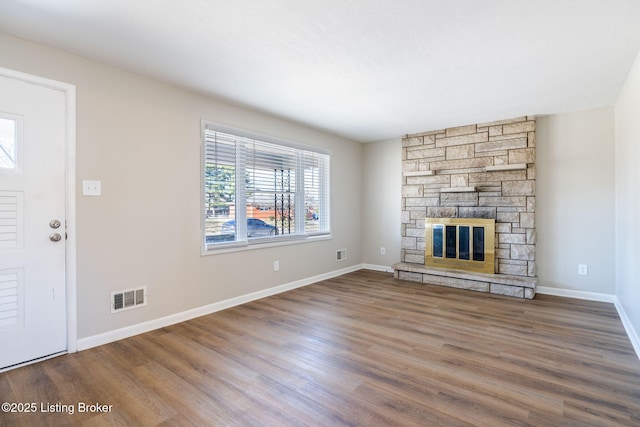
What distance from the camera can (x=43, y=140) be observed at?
7.79 feet

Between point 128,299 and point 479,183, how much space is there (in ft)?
14.8

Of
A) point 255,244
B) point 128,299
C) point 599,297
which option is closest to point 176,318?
point 128,299

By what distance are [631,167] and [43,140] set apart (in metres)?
4.86

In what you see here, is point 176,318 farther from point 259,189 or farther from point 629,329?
point 629,329

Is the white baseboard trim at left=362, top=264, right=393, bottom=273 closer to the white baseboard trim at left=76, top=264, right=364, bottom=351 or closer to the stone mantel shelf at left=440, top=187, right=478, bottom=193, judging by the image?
the white baseboard trim at left=76, top=264, right=364, bottom=351

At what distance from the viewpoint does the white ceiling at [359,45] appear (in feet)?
6.31

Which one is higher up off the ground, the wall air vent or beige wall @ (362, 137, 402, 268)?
beige wall @ (362, 137, 402, 268)

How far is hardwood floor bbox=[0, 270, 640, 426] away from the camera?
1.74m

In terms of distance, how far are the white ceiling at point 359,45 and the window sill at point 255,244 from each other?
1.64 meters

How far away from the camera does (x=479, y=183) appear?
4531 mm

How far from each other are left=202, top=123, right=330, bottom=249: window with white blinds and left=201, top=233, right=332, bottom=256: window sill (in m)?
0.02

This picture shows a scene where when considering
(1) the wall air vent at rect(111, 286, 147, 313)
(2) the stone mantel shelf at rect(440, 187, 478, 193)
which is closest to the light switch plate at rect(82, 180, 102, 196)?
(1) the wall air vent at rect(111, 286, 147, 313)

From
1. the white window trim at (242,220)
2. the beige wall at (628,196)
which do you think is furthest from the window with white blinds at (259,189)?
the beige wall at (628,196)

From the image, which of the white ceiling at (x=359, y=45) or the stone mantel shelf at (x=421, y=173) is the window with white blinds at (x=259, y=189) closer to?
the white ceiling at (x=359, y=45)
